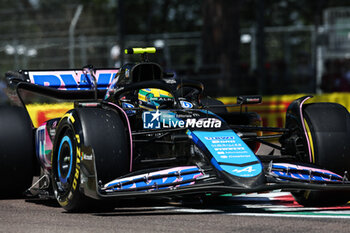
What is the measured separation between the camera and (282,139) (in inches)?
323

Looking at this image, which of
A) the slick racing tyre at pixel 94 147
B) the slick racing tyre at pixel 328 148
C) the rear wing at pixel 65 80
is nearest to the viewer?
the slick racing tyre at pixel 94 147

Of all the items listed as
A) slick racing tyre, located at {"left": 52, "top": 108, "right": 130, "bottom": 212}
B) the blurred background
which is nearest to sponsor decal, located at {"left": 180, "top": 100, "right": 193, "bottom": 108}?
slick racing tyre, located at {"left": 52, "top": 108, "right": 130, "bottom": 212}

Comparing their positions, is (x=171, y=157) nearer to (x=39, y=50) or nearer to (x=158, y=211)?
(x=158, y=211)

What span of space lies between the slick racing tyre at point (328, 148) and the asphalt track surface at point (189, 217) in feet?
0.41

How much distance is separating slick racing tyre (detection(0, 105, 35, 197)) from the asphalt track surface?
16.3 inches

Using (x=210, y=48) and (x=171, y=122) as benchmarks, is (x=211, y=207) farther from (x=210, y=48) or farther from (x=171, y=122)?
(x=210, y=48)

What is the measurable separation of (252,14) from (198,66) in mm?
20534

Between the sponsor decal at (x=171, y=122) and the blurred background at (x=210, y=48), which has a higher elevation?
the sponsor decal at (x=171, y=122)

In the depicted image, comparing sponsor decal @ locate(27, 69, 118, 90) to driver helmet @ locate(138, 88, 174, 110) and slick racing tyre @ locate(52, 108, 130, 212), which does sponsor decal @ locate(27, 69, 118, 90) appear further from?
slick racing tyre @ locate(52, 108, 130, 212)

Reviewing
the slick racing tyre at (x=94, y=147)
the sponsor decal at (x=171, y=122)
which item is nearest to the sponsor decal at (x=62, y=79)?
the sponsor decal at (x=171, y=122)

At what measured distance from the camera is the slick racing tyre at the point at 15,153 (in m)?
8.41

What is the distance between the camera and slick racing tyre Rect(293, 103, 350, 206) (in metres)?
7.35

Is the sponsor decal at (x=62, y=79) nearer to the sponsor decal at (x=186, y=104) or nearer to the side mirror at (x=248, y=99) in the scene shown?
the sponsor decal at (x=186, y=104)

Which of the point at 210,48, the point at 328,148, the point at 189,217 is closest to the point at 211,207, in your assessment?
the point at 189,217
